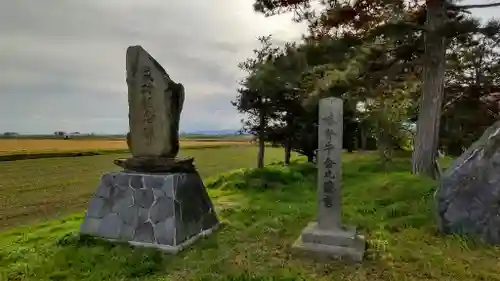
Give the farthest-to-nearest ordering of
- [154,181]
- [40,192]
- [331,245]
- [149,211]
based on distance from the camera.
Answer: [40,192], [154,181], [149,211], [331,245]

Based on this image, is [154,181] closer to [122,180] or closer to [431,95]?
[122,180]

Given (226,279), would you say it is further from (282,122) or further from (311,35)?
(282,122)

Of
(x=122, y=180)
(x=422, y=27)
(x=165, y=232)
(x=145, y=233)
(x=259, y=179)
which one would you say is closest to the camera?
(x=165, y=232)

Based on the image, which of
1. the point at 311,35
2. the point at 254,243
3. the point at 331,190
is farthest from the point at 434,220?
the point at 311,35

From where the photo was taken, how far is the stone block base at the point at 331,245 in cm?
476

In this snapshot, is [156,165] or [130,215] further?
[156,165]

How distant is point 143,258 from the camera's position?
15.5 ft

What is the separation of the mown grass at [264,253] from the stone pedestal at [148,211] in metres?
0.20

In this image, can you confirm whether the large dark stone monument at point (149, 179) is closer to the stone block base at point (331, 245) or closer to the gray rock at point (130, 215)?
the gray rock at point (130, 215)

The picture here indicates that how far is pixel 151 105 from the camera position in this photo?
5824 millimetres

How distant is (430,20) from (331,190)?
19.7 ft

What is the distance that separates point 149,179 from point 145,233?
2.59 ft

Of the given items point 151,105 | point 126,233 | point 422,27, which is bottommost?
point 126,233

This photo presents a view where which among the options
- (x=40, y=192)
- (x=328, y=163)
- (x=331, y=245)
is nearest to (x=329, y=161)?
(x=328, y=163)
